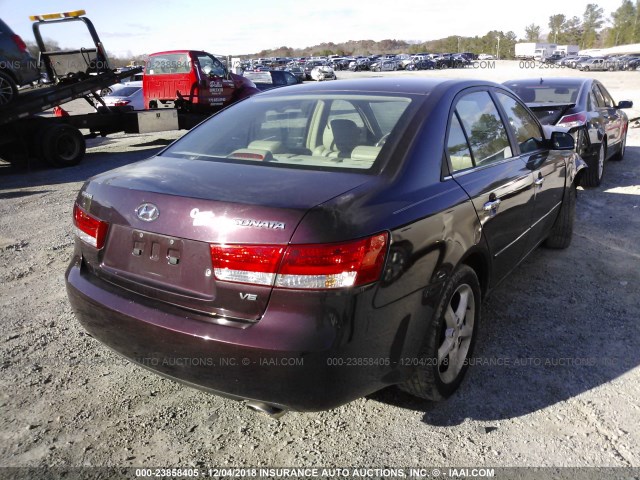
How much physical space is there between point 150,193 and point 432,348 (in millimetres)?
1465

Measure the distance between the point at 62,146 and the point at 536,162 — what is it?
955 centimetres

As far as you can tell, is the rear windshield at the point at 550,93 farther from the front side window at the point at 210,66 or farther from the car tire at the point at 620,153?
the front side window at the point at 210,66

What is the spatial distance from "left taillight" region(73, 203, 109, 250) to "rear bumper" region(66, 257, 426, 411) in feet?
1.02

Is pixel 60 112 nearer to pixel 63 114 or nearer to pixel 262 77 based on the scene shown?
pixel 63 114

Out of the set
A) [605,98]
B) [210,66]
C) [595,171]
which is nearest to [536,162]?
[595,171]

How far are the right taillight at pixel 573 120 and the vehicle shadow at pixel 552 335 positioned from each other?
6.84ft

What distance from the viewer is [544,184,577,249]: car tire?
4.82 metres

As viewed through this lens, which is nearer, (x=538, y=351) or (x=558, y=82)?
(x=538, y=351)

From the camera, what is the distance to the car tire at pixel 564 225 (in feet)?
15.8

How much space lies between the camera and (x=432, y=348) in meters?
2.50

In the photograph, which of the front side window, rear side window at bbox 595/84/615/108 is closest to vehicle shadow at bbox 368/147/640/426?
A: rear side window at bbox 595/84/615/108

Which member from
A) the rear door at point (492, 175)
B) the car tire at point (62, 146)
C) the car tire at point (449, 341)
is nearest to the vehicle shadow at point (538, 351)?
the car tire at point (449, 341)

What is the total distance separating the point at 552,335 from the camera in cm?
352

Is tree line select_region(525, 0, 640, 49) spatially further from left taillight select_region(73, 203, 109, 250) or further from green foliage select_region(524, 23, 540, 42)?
left taillight select_region(73, 203, 109, 250)
